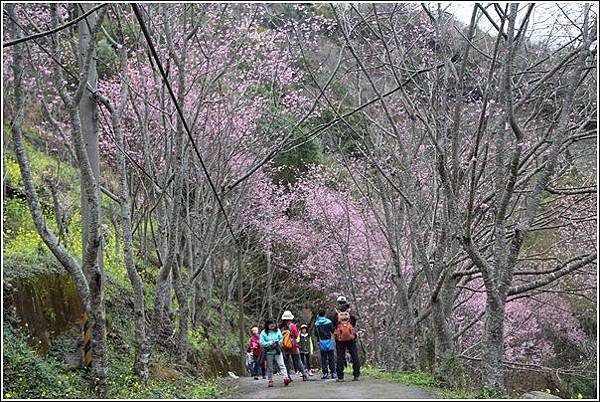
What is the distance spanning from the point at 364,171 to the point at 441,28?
735 centimetres

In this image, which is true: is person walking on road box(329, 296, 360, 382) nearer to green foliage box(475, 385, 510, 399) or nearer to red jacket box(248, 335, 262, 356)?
green foliage box(475, 385, 510, 399)

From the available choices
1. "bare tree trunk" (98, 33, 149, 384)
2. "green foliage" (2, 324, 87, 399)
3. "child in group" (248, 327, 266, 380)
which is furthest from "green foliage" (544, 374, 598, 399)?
"green foliage" (2, 324, 87, 399)


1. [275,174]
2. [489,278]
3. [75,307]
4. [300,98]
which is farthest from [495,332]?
[275,174]

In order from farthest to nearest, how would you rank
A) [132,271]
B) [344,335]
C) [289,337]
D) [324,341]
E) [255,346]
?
[255,346]
[289,337]
[324,341]
[344,335]
[132,271]

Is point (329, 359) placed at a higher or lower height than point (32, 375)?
higher

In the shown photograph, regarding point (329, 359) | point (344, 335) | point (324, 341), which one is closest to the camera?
point (344, 335)

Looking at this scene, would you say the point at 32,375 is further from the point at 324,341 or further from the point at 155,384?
the point at 324,341

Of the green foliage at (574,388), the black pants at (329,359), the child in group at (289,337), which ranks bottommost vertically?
the green foliage at (574,388)

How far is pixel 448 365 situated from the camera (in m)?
8.93

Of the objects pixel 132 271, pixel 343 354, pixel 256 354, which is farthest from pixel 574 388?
pixel 132 271

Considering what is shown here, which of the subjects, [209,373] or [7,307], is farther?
[209,373]

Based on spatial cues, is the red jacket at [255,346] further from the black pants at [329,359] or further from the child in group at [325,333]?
the child in group at [325,333]

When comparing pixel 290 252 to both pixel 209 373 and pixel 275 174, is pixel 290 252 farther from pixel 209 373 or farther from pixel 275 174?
pixel 209 373

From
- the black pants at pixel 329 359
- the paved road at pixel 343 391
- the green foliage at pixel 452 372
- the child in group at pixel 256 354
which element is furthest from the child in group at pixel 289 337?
the green foliage at pixel 452 372
